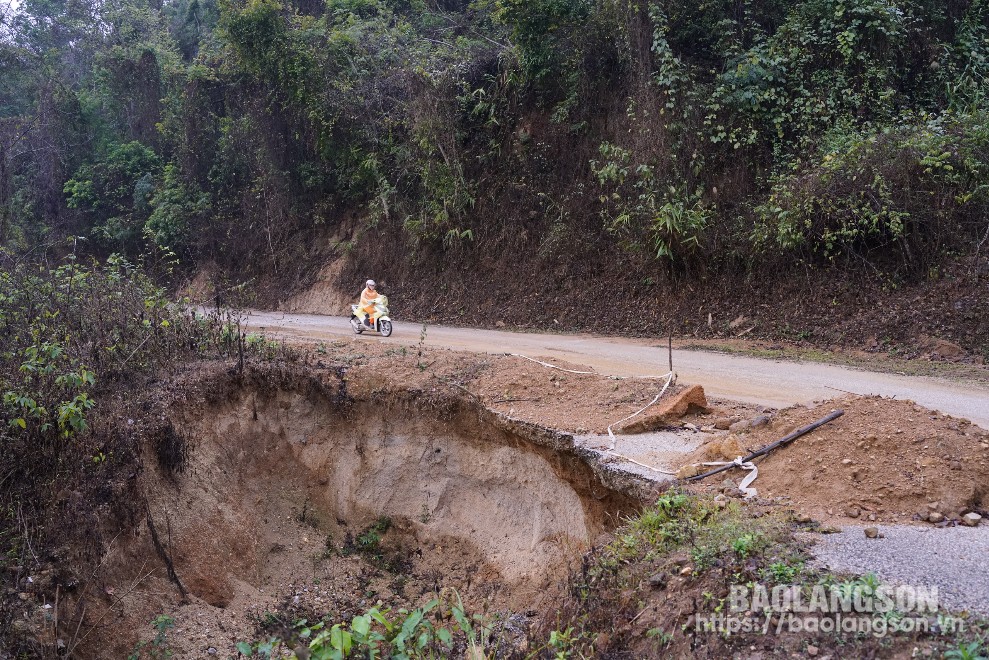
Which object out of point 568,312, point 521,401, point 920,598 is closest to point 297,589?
point 521,401

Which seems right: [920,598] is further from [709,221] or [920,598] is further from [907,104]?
[907,104]

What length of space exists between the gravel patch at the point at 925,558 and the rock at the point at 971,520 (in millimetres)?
56

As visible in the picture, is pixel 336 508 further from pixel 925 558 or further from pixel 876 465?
pixel 925 558

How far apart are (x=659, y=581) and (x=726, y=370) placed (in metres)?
6.79

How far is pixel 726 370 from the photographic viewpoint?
10883mm

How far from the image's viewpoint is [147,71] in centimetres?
2961

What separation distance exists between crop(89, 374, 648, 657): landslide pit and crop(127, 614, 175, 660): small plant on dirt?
85 millimetres

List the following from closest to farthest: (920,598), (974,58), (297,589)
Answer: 1. (920,598)
2. (297,589)
3. (974,58)

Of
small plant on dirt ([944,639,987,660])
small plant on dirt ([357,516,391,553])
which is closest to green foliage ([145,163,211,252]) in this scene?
small plant on dirt ([357,516,391,553])

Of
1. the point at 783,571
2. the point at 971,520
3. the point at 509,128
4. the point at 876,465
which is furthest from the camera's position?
the point at 509,128

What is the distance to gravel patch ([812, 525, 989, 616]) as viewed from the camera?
3791mm

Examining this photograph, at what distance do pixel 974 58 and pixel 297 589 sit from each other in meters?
16.3

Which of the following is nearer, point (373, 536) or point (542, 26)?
point (373, 536)

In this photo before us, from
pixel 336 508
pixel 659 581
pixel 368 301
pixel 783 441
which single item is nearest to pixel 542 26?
pixel 368 301
